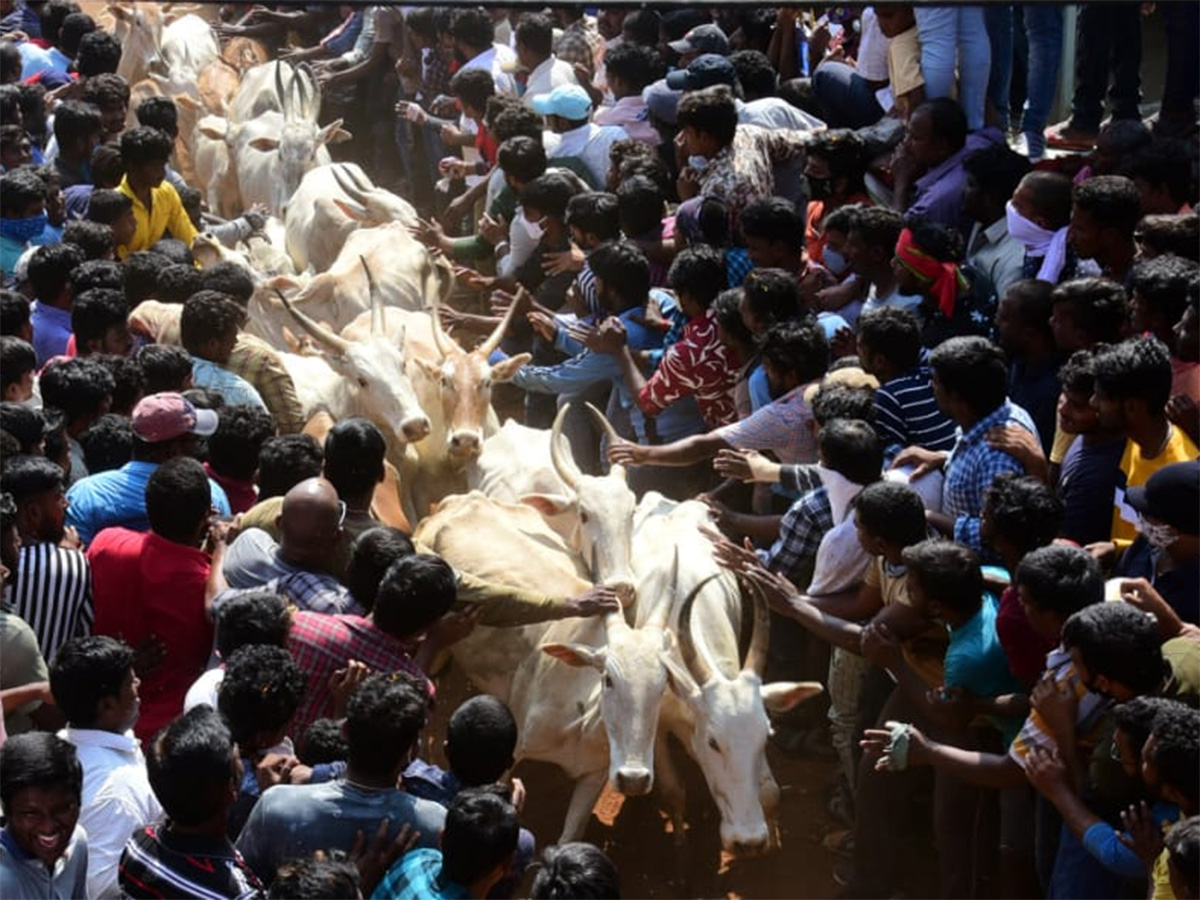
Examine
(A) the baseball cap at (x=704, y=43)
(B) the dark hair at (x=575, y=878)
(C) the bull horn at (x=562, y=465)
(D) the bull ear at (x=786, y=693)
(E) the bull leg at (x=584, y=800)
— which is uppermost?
(A) the baseball cap at (x=704, y=43)

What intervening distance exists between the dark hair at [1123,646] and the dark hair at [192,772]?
2.32 meters

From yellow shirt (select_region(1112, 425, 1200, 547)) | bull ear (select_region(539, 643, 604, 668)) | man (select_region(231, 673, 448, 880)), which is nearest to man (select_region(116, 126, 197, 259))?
bull ear (select_region(539, 643, 604, 668))

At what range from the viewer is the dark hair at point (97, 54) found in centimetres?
1358

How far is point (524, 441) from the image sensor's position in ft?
28.7

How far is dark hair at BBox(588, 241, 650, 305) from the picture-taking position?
8664mm

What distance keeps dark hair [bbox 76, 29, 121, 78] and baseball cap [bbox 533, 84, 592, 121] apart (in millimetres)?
3735

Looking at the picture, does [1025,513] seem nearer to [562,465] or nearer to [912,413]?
[912,413]

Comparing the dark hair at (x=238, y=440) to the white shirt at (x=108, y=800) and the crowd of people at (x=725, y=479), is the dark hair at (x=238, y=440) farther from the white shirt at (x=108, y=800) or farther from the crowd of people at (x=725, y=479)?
the white shirt at (x=108, y=800)

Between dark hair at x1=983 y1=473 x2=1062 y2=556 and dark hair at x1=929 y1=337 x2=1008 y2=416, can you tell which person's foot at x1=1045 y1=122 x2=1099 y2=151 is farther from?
dark hair at x1=983 y1=473 x2=1062 y2=556

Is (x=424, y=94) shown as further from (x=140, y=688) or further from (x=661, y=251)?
(x=140, y=688)

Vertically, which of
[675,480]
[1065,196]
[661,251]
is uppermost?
[1065,196]

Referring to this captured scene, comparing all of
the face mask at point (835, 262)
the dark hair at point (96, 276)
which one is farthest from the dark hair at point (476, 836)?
the dark hair at point (96, 276)

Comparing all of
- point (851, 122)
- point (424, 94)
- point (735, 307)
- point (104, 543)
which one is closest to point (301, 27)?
point (424, 94)

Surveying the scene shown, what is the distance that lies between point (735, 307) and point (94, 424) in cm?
261
